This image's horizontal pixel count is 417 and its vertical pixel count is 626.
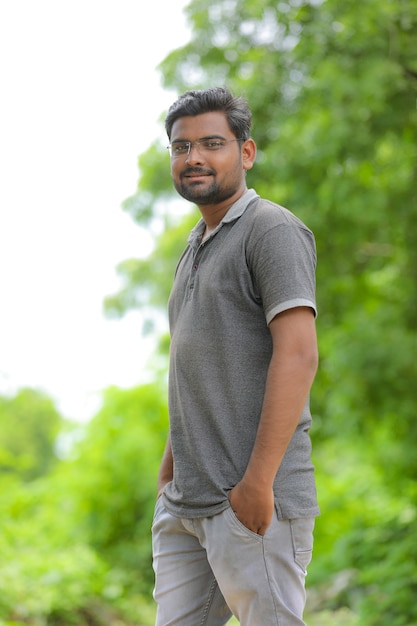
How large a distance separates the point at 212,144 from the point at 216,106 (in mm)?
86

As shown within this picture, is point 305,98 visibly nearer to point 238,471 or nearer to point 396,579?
point 396,579

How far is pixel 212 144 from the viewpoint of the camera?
1.90 meters

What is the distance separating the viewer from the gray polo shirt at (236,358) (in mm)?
1733

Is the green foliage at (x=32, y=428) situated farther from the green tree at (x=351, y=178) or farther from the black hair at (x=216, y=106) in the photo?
the black hair at (x=216, y=106)

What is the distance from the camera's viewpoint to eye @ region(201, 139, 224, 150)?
1.90m

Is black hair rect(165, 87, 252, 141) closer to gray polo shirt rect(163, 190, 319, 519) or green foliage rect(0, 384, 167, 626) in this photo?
gray polo shirt rect(163, 190, 319, 519)

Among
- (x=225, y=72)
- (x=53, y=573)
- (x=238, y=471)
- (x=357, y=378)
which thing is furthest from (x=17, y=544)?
(x=238, y=471)

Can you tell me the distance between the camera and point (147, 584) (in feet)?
28.5

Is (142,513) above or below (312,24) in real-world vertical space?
below

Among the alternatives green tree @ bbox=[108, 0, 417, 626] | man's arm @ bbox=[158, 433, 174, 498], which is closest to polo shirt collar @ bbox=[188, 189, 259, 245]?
man's arm @ bbox=[158, 433, 174, 498]

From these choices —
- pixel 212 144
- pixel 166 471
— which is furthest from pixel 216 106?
pixel 166 471

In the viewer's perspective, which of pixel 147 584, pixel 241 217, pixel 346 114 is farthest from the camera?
pixel 147 584

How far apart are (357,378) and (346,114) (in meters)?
1.82

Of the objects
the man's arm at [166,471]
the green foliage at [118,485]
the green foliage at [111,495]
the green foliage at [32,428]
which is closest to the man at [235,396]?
the man's arm at [166,471]
